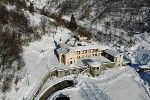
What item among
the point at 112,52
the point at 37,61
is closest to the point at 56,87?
the point at 37,61

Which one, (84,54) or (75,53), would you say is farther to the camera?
(84,54)

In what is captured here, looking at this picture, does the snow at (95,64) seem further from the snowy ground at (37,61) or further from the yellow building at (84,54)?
the snowy ground at (37,61)

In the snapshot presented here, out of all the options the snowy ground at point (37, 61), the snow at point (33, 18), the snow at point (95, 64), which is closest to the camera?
the snowy ground at point (37, 61)

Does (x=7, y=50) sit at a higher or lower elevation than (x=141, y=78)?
higher

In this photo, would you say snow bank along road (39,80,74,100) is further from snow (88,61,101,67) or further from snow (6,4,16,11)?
snow (6,4,16,11)

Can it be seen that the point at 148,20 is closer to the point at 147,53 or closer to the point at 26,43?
the point at 147,53

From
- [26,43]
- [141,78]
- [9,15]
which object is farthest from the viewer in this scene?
[9,15]

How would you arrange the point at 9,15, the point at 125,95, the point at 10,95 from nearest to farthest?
the point at 10,95
the point at 125,95
the point at 9,15

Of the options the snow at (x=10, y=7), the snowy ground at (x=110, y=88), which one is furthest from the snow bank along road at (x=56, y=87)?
the snow at (x=10, y=7)

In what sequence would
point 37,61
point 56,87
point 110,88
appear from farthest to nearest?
point 37,61
point 56,87
point 110,88

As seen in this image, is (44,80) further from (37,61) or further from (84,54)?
(84,54)

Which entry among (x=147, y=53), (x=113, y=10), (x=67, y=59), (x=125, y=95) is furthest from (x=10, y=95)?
(x=113, y=10)
